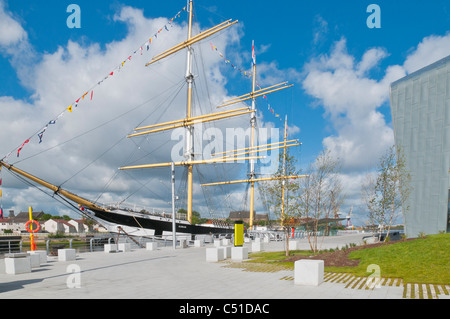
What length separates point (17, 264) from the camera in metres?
12.3

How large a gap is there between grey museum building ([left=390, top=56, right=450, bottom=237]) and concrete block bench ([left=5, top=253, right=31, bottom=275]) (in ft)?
94.6

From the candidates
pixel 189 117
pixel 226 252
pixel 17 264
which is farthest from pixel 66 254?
pixel 189 117

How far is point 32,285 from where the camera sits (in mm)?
9867

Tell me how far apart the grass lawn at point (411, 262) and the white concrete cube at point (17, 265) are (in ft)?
33.0

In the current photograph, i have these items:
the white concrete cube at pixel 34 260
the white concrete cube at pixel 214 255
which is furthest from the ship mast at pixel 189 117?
the white concrete cube at pixel 34 260

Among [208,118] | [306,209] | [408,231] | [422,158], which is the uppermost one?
[208,118]

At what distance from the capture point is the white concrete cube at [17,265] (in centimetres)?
1222

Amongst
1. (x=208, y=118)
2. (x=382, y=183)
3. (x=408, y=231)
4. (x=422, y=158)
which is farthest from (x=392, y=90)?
(x=208, y=118)

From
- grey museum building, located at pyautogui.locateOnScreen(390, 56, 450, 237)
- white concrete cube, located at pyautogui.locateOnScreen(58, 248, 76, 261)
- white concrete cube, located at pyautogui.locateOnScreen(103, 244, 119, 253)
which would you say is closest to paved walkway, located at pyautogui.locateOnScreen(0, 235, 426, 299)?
white concrete cube, located at pyautogui.locateOnScreen(58, 248, 76, 261)

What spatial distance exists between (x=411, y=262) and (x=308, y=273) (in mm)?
4959

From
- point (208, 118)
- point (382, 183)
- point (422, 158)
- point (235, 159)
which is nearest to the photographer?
point (382, 183)

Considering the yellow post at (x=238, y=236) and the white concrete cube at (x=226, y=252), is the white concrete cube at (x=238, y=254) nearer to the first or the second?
the white concrete cube at (x=226, y=252)
